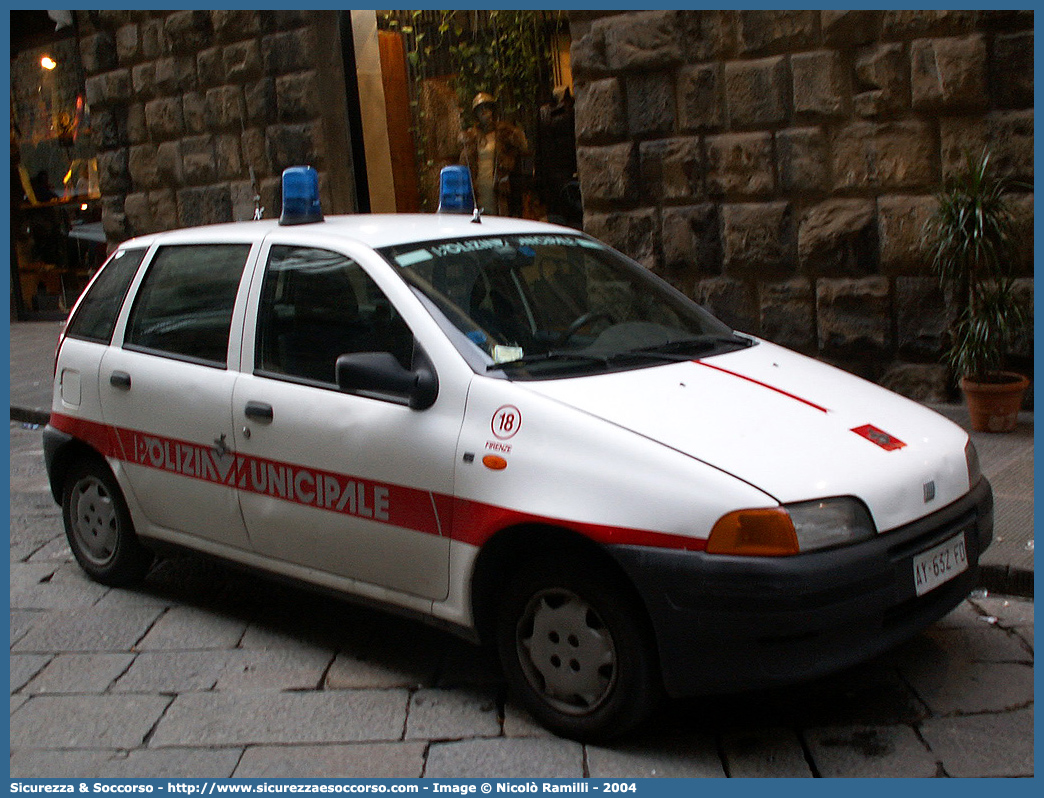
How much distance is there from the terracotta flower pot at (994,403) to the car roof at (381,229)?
3271 millimetres

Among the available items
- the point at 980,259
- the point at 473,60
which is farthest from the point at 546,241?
the point at 473,60

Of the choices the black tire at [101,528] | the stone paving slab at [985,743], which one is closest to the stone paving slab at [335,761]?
the stone paving slab at [985,743]

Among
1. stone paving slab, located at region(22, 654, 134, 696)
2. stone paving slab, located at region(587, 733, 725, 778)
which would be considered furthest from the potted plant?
stone paving slab, located at region(22, 654, 134, 696)

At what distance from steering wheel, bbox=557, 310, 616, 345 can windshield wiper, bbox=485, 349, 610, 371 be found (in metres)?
0.08

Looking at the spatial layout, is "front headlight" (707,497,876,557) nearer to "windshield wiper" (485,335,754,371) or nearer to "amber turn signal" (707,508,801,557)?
"amber turn signal" (707,508,801,557)

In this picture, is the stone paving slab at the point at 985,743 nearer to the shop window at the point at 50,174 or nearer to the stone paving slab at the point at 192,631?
the stone paving slab at the point at 192,631

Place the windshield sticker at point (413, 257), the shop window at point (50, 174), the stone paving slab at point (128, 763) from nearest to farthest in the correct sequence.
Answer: the stone paving slab at point (128, 763), the windshield sticker at point (413, 257), the shop window at point (50, 174)

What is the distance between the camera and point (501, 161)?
34.6ft

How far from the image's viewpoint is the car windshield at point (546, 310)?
404 cm

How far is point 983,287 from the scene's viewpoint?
714cm

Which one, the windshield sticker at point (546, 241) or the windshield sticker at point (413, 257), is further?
the windshield sticker at point (546, 241)

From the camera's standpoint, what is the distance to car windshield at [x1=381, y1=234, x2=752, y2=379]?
13.2 feet

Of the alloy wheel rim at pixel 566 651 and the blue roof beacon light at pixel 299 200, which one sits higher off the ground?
the blue roof beacon light at pixel 299 200

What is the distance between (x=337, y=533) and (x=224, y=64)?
860 cm
